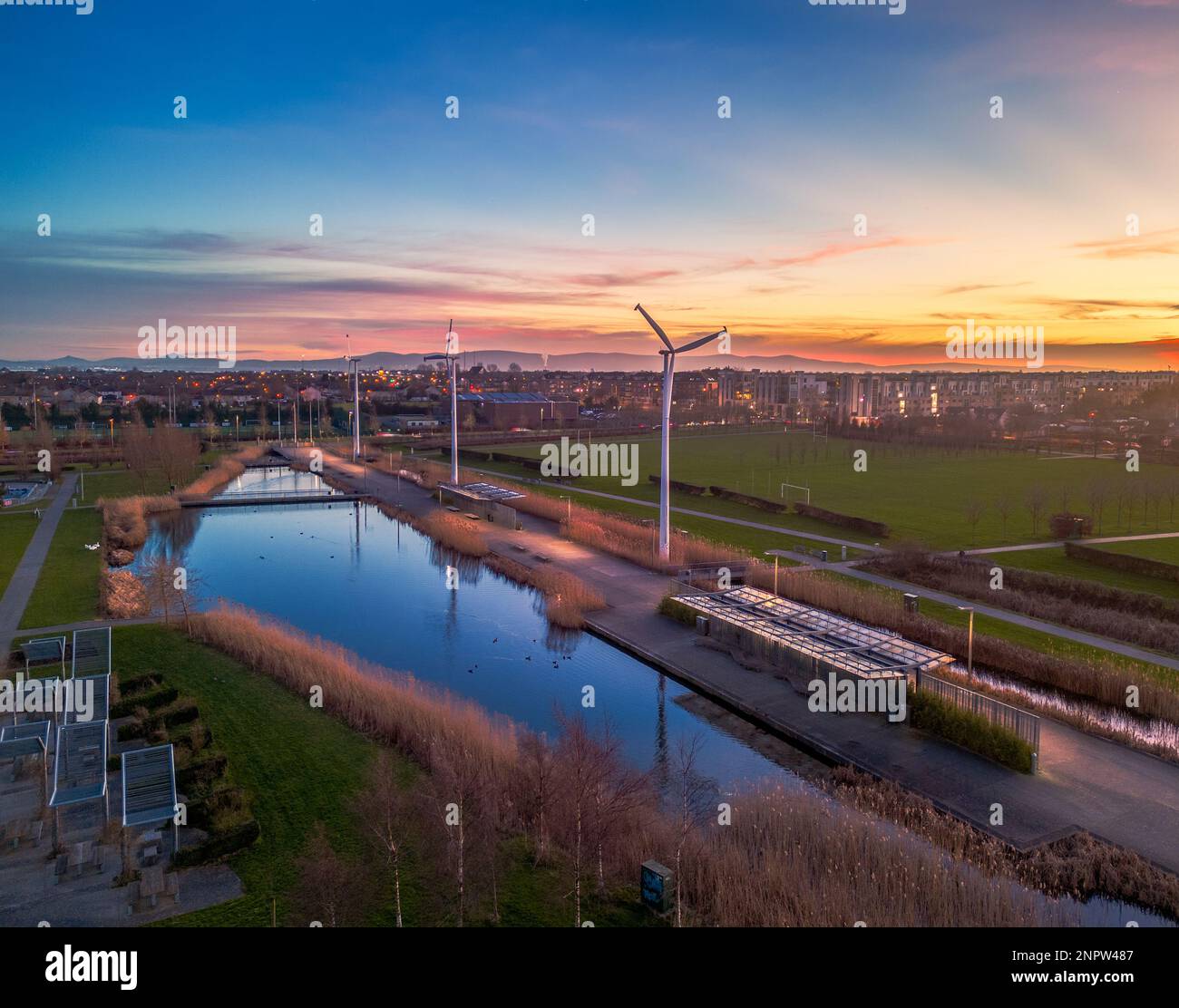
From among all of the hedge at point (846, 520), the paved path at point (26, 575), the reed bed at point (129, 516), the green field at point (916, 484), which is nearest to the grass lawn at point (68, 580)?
the paved path at point (26, 575)

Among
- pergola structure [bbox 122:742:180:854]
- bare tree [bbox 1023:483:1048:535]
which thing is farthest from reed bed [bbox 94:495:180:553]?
bare tree [bbox 1023:483:1048:535]

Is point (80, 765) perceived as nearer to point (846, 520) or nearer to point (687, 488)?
point (846, 520)

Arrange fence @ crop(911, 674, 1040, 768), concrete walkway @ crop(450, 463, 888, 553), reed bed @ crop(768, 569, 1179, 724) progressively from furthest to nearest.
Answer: concrete walkway @ crop(450, 463, 888, 553) → reed bed @ crop(768, 569, 1179, 724) → fence @ crop(911, 674, 1040, 768)

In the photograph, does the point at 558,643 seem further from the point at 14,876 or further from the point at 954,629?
the point at 14,876

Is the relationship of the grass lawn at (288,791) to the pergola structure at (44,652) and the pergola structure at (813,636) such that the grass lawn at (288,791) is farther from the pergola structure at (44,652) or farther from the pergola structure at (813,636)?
the pergola structure at (813,636)

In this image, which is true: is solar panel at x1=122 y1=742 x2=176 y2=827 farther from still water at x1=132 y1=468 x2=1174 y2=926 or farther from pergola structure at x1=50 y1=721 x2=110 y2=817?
still water at x1=132 y1=468 x2=1174 y2=926

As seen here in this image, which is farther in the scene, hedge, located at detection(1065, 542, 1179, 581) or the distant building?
the distant building
